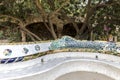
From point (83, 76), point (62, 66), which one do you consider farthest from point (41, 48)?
point (83, 76)

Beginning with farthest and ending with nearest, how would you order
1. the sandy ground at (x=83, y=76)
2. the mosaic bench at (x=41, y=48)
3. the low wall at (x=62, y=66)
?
1. the sandy ground at (x=83, y=76)
2. the mosaic bench at (x=41, y=48)
3. the low wall at (x=62, y=66)

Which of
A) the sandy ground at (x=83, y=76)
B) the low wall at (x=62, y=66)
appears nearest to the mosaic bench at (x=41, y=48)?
the low wall at (x=62, y=66)

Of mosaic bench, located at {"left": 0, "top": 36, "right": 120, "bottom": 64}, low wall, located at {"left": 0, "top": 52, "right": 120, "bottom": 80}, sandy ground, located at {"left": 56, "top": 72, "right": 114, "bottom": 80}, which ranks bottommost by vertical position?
sandy ground, located at {"left": 56, "top": 72, "right": 114, "bottom": 80}

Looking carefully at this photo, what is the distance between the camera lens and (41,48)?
680 cm

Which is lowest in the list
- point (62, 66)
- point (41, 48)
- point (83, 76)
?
point (83, 76)

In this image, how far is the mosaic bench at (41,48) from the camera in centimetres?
580

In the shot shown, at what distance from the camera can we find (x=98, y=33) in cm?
1159

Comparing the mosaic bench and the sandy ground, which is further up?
the mosaic bench

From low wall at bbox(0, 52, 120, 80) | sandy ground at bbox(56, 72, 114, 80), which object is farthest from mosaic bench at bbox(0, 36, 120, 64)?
sandy ground at bbox(56, 72, 114, 80)

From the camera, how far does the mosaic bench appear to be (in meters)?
5.80

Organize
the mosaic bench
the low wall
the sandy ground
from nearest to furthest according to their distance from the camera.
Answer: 1. the low wall
2. the mosaic bench
3. the sandy ground

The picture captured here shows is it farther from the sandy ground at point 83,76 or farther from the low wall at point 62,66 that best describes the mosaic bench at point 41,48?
the sandy ground at point 83,76

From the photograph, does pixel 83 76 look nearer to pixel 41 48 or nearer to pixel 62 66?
pixel 62 66

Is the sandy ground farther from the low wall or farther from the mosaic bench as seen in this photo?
the mosaic bench
